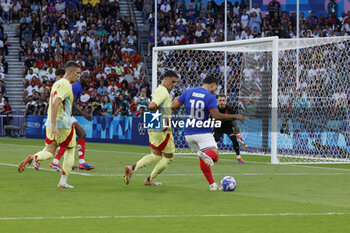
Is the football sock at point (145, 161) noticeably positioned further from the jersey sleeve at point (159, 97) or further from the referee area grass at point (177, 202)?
the jersey sleeve at point (159, 97)

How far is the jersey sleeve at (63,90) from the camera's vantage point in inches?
458

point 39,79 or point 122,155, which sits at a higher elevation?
point 39,79

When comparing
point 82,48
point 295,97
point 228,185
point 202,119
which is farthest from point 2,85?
point 228,185

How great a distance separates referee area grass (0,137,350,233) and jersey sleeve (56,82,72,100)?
1614 mm

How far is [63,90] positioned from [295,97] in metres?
11.0

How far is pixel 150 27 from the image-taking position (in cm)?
3550

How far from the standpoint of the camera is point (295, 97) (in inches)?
832

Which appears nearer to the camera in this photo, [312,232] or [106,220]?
[312,232]

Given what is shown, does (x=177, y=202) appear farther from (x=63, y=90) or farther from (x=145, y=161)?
(x=63, y=90)

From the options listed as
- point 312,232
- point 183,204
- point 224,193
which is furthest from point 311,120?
point 312,232

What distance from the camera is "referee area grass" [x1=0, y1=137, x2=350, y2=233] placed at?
27.5 ft

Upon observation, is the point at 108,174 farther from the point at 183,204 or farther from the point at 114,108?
the point at 114,108

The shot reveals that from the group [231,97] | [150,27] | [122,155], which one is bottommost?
[122,155]

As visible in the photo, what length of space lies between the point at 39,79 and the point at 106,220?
1020 inches
